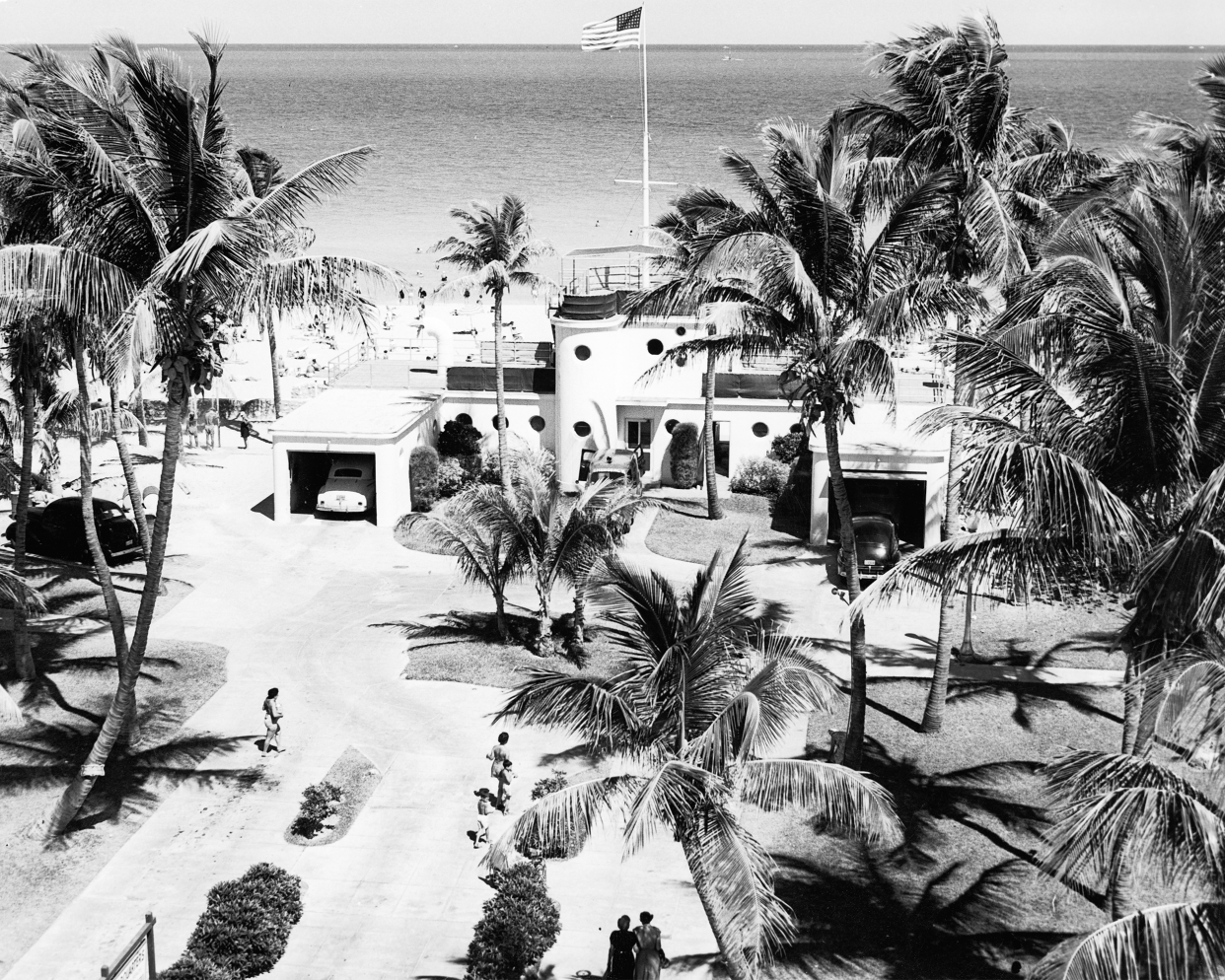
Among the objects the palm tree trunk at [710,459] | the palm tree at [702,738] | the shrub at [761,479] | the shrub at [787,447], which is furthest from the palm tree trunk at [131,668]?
the shrub at [787,447]

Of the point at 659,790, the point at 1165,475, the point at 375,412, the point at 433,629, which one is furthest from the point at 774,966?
the point at 375,412

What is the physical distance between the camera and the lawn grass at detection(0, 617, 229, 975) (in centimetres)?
1755

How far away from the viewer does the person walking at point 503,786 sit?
63.1ft

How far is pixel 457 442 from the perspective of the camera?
35656mm

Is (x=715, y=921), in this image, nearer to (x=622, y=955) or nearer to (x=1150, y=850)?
(x=622, y=955)

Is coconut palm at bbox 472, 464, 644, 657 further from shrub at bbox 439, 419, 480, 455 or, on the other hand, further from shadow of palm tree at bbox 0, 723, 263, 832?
shrub at bbox 439, 419, 480, 455

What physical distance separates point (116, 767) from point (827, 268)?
1235 centimetres

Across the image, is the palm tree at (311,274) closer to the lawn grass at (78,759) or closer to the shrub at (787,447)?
the lawn grass at (78,759)

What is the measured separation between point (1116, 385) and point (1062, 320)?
1002mm

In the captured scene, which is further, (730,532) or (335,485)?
(335,485)

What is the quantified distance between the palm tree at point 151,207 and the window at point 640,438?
60.3 feet

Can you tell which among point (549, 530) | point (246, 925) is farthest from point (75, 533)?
point (246, 925)

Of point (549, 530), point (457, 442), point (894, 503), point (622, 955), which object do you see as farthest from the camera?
point (457, 442)

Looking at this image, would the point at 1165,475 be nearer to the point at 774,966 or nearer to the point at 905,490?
the point at 774,966
